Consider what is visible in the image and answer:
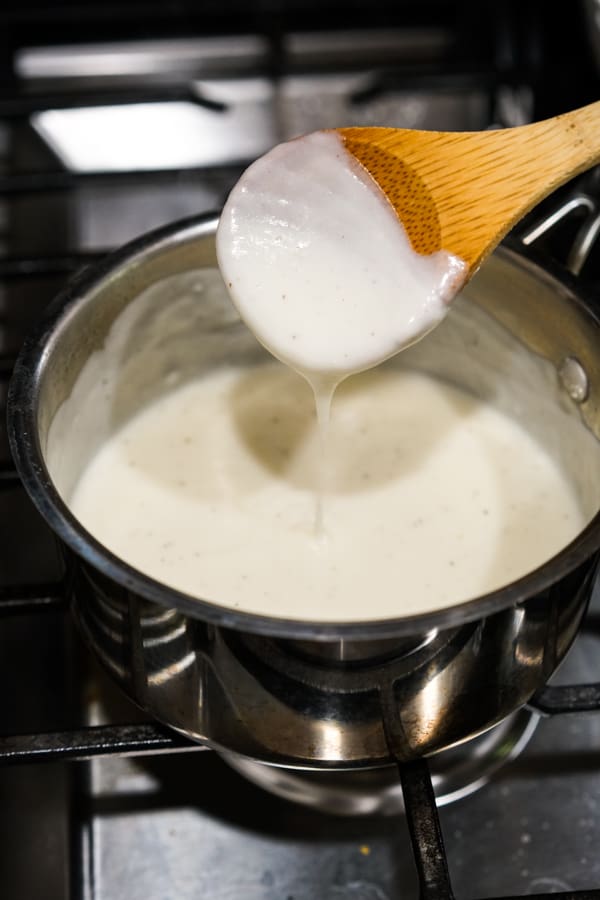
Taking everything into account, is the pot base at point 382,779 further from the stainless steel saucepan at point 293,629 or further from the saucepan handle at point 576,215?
the saucepan handle at point 576,215

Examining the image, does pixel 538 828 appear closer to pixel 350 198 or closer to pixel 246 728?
pixel 246 728

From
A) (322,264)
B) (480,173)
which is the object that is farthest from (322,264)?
(480,173)

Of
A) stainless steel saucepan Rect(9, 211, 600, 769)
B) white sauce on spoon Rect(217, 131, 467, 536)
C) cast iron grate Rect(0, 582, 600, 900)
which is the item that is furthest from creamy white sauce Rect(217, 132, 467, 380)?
cast iron grate Rect(0, 582, 600, 900)

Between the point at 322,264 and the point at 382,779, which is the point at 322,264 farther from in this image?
the point at 382,779

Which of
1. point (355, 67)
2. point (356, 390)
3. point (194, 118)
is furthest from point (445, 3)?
point (356, 390)

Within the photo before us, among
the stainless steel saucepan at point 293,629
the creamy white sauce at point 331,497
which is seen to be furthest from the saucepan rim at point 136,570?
the creamy white sauce at point 331,497
